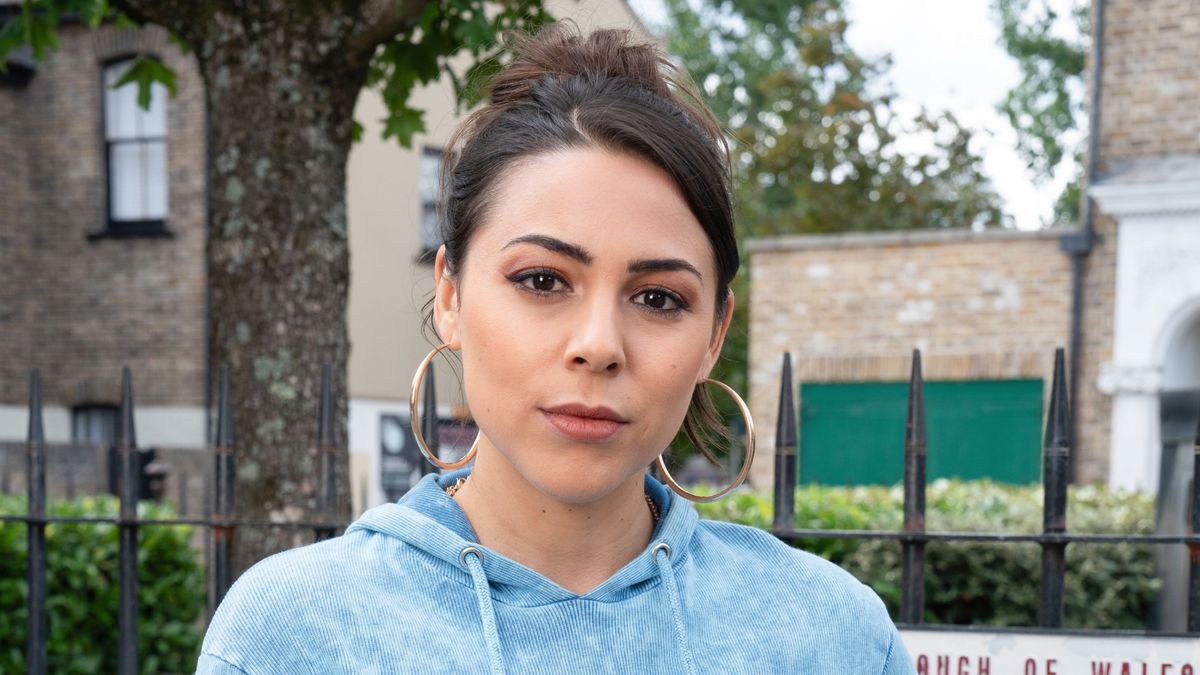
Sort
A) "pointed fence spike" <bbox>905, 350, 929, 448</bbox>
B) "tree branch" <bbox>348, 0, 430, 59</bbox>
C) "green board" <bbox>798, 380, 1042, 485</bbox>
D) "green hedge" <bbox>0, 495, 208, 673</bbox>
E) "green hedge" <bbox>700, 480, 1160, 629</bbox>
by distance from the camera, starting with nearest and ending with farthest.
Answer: "pointed fence spike" <bbox>905, 350, 929, 448</bbox>, "tree branch" <bbox>348, 0, 430, 59</bbox>, "green hedge" <bbox>700, 480, 1160, 629</bbox>, "green hedge" <bbox>0, 495, 208, 673</bbox>, "green board" <bbox>798, 380, 1042, 485</bbox>

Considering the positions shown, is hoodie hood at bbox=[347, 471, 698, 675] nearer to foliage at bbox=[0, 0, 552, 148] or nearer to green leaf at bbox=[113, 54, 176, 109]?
foliage at bbox=[0, 0, 552, 148]

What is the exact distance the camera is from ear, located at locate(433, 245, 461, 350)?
1.72 metres

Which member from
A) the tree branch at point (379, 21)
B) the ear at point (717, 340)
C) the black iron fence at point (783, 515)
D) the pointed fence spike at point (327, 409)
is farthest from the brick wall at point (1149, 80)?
the ear at point (717, 340)

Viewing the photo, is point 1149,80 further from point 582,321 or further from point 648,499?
point 582,321

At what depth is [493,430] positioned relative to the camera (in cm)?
156

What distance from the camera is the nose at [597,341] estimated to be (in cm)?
148

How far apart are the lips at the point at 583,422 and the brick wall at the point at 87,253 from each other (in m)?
12.1

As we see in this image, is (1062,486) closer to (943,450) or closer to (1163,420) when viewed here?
(1163,420)

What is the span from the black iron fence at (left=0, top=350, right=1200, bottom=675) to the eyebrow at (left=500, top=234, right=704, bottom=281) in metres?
1.27

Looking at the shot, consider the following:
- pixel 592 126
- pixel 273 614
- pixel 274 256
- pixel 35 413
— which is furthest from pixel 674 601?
pixel 35 413

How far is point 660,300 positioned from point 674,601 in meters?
0.40

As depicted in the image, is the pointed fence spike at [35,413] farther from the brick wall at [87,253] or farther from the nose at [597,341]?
the brick wall at [87,253]

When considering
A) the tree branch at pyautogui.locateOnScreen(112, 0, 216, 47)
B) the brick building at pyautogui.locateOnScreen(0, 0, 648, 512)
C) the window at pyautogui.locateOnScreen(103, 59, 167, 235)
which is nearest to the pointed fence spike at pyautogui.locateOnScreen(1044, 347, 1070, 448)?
the tree branch at pyautogui.locateOnScreen(112, 0, 216, 47)

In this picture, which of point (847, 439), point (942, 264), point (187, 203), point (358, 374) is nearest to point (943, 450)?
point (847, 439)
